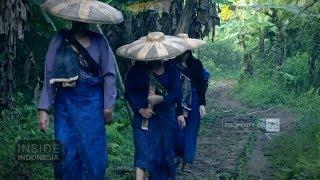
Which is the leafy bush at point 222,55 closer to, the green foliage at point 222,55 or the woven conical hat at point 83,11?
the green foliage at point 222,55

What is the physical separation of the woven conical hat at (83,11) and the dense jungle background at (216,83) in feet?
0.95

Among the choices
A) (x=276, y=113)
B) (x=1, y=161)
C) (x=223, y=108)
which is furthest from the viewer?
(x=223, y=108)

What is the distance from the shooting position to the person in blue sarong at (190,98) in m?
6.88

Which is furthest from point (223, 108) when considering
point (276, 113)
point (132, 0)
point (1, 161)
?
point (1, 161)

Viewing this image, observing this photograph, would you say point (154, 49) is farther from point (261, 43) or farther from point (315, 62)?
point (261, 43)

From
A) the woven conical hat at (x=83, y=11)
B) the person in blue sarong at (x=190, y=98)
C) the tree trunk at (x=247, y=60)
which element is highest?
the woven conical hat at (x=83, y=11)

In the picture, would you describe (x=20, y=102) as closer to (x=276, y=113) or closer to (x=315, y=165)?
(x=315, y=165)

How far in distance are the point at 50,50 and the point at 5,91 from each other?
0.56 m

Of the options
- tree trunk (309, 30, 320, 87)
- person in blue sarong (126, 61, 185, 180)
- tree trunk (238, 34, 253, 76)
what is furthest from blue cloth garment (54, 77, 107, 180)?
tree trunk (238, 34, 253, 76)

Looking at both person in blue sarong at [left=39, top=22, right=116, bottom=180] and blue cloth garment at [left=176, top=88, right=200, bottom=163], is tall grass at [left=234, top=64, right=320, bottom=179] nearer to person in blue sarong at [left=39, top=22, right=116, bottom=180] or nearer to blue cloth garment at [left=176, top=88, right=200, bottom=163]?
blue cloth garment at [left=176, top=88, right=200, bottom=163]

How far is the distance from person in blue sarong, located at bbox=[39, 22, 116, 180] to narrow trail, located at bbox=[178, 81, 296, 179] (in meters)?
2.66

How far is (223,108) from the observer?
576 inches

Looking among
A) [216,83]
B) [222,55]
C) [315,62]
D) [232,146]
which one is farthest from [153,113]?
[222,55]

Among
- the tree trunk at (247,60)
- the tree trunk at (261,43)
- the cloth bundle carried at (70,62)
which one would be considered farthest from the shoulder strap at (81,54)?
the tree trunk at (247,60)
